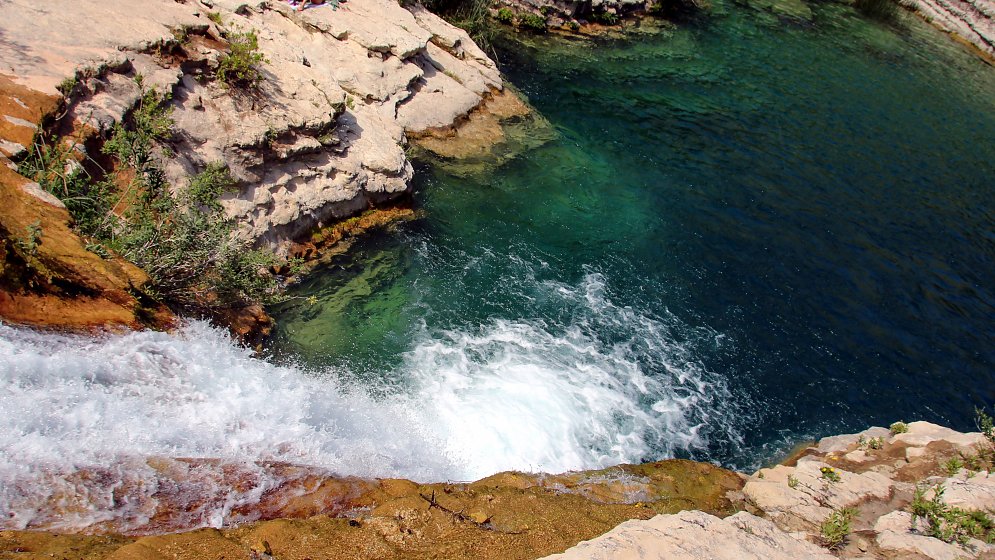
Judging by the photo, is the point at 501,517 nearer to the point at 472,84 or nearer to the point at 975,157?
the point at 472,84

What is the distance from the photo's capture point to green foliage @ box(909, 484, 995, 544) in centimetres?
738

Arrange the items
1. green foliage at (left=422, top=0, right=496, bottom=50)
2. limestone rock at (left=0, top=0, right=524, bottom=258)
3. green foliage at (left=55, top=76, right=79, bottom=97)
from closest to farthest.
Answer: green foliage at (left=55, top=76, right=79, bottom=97)
limestone rock at (left=0, top=0, right=524, bottom=258)
green foliage at (left=422, top=0, right=496, bottom=50)

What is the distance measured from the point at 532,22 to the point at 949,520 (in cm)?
2220

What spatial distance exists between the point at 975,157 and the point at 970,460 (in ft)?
62.3

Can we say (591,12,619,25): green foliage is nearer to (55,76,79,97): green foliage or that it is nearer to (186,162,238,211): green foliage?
(186,162,238,211): green foliage

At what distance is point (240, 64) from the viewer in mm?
11734

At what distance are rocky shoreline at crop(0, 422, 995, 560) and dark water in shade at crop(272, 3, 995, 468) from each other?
1.42 m

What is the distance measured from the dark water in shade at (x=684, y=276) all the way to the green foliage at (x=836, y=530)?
2.85 meters

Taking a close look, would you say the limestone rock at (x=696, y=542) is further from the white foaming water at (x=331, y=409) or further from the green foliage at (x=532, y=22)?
the green foliage at (x=532, y=22)

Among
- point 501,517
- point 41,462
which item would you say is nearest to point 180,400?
point 41,462

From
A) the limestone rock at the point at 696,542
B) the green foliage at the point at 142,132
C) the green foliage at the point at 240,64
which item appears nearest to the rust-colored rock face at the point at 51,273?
the green foliage at the point at 142,132

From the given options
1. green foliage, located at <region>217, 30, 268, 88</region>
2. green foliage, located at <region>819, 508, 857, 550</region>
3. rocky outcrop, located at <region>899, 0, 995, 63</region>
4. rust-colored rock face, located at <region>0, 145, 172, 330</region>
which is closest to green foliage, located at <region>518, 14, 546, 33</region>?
green foliage, located at <region>217, 30, 268, 88</region>

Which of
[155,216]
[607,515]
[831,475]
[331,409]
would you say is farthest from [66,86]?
[831,475]

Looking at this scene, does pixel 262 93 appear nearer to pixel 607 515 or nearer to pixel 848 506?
pixel 607 515
